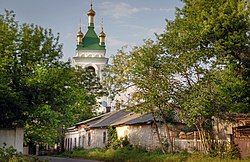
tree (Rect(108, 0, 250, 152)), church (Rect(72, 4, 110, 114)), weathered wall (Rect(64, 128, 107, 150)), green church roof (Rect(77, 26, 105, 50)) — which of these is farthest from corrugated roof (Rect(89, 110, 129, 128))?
green church roof (Rect(77, 26, 105, 50))

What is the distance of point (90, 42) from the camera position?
97.4 metres

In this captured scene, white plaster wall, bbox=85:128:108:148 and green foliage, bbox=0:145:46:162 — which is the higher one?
white plaster wall, bbox=85:128:108:148

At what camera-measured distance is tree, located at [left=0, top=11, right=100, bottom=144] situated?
25.9 m

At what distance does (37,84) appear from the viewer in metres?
26.1

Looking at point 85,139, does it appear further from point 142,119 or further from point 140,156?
point 140,156

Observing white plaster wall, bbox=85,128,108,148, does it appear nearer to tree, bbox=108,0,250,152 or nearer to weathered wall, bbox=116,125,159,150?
weathered wall, bbox=116,125,159,150

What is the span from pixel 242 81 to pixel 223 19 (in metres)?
3.24

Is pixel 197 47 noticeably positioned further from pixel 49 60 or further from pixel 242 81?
pixel 49 60

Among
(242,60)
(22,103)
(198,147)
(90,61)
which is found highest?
(90,61)

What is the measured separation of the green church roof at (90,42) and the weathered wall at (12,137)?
6786cm

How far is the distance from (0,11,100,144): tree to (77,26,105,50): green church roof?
67764mm

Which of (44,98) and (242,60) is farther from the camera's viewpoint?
(44,98)

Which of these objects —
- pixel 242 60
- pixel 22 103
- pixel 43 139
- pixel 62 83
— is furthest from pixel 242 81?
pixel 43 139

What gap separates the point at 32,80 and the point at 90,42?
72.3 metres
